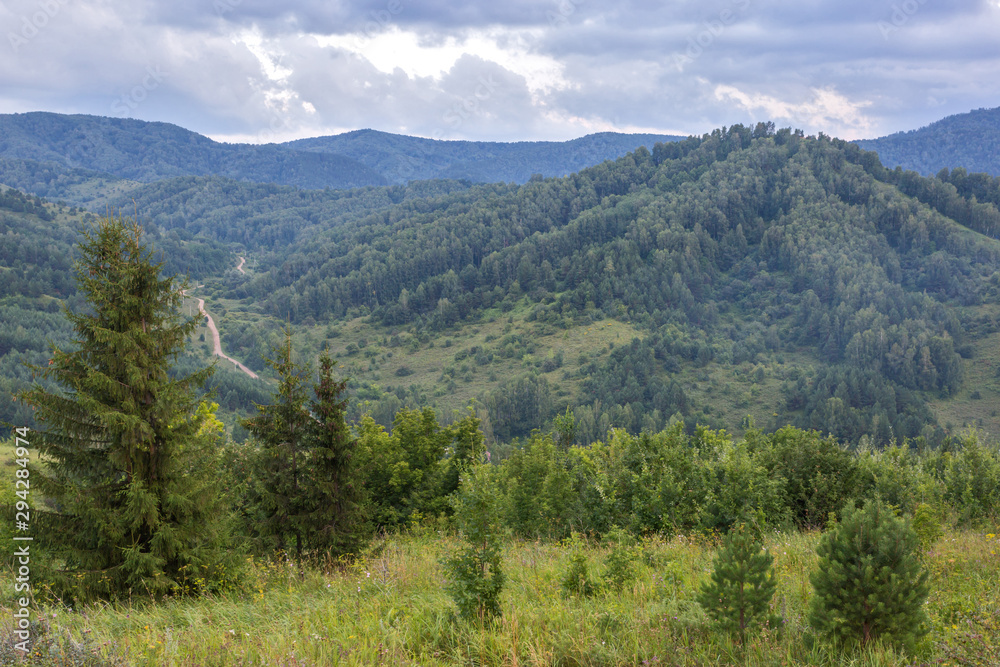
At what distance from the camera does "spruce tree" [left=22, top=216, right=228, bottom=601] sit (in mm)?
9188

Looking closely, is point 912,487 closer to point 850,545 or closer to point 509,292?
point 850,545

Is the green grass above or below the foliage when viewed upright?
below

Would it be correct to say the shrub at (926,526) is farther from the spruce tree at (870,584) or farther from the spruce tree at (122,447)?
the spruce tree at (122,447)

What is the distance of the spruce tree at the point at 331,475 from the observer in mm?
15477

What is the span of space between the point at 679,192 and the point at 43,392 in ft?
678

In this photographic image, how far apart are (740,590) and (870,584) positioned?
99 centimetres

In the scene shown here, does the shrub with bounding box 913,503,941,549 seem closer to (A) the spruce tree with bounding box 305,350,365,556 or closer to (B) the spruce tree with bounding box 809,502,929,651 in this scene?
(B) the spruce tree with bounding box 809,502,929,651

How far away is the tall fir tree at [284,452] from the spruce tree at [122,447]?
4957 mm

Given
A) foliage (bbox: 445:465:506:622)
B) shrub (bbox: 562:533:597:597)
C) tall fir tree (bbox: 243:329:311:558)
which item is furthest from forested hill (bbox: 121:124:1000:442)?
foliage (bbox: 445:465:506:622)

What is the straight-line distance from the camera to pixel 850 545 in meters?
4.74

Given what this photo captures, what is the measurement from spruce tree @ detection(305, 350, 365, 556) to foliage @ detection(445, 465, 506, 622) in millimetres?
10747

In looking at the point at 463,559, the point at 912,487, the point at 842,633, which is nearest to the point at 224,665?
the point at 463,559

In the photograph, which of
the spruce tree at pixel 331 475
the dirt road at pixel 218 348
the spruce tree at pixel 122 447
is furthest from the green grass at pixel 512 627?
the dirt road at pixel 218 348

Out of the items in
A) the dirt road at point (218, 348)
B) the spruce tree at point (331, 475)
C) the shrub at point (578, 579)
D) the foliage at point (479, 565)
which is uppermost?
the foliage at point (479, 565)
